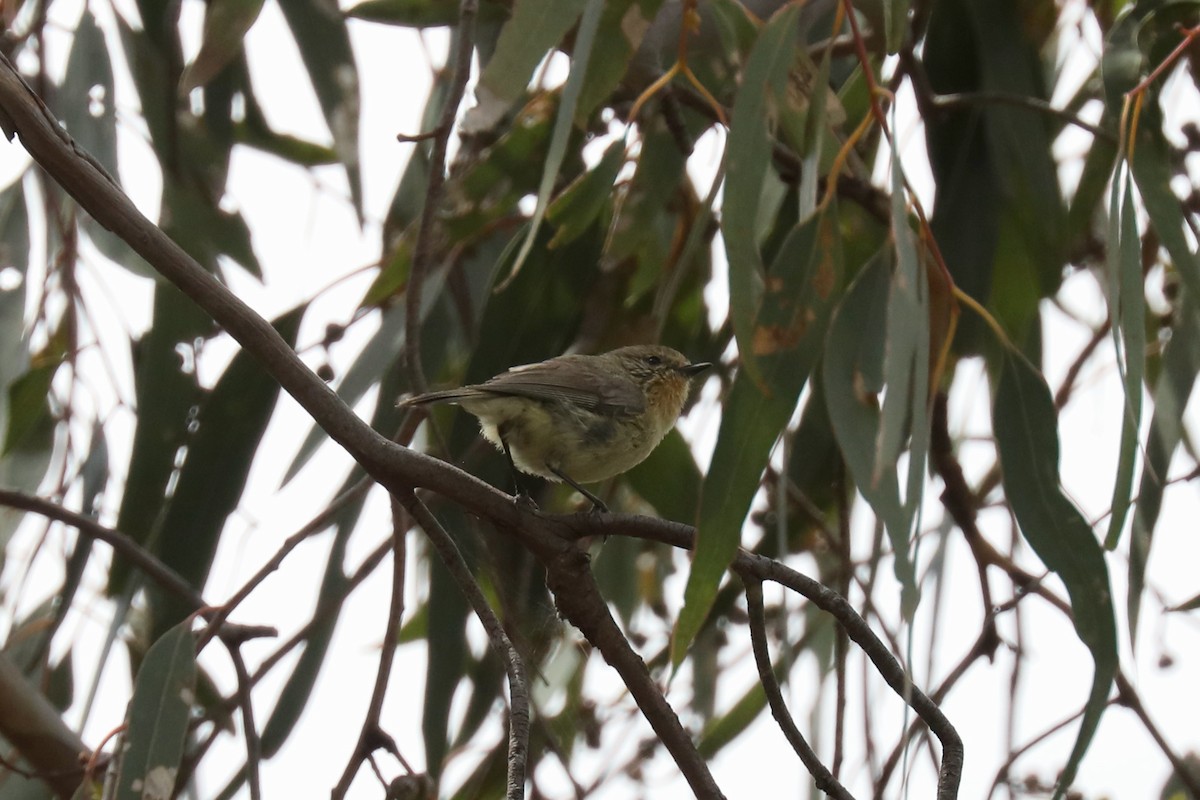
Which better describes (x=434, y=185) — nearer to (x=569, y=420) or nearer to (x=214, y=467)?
(x=569, y=420)

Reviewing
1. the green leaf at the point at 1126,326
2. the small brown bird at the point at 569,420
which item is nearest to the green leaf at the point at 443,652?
the small brown bird at the point at 569,420

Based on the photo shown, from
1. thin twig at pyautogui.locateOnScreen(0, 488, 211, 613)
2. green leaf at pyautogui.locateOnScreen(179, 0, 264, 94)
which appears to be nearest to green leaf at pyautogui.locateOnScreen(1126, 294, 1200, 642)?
thin twig at pyautogui.locateOnScreen(0, 488, 211, 613)

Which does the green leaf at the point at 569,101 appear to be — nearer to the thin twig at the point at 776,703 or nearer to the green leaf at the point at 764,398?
the green leaf at the point at 764,398

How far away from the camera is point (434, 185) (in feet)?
7.34

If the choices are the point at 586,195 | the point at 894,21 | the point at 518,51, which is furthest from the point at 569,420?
the point at 894,21

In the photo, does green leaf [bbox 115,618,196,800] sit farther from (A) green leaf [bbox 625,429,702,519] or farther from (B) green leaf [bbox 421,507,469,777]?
(A) green leaf [bbox 625,429,702,519]

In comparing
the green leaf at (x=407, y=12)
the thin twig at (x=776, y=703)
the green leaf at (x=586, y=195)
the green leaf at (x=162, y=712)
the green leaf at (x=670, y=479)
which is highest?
the green leaf at (x=407, y=12)

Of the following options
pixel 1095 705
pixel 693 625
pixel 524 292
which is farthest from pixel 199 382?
pixel 1095 705

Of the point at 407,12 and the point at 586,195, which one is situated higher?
the point at 407,12

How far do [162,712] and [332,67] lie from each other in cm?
160

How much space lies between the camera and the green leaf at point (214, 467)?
2.90 metres

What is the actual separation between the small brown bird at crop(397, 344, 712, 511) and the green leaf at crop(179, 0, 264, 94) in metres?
0.76

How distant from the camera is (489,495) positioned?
169cm

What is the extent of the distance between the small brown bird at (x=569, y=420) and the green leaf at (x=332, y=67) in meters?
0.61
